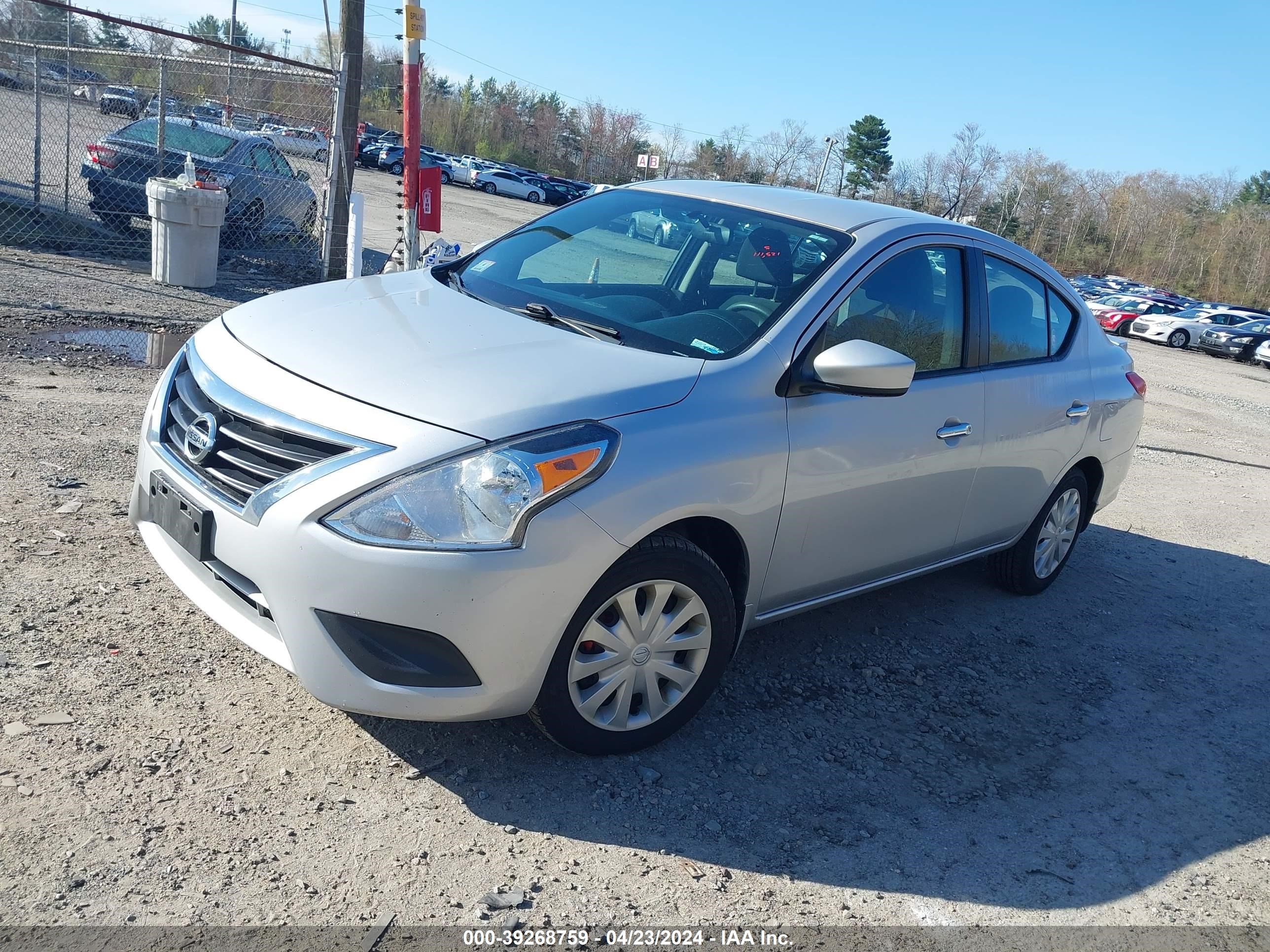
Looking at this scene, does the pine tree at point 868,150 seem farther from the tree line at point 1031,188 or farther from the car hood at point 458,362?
the car hood at point 458,362

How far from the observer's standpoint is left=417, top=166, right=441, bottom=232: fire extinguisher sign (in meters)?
8.37

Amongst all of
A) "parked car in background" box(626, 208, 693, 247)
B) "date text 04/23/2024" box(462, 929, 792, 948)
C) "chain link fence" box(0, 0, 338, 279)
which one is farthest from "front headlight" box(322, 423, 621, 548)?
"chain link fence" box(0, 0, 338, 279)

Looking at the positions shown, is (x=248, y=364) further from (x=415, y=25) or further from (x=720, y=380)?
(x=415, y=25)

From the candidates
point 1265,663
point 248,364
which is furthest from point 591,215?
point 1265,663

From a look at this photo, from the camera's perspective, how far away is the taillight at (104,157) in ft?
42.4

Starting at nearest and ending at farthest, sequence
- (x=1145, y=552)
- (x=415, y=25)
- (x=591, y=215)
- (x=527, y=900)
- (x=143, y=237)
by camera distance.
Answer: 1. (x=527, y=900)
2. (x=591, y=215)
3. (x=1145, y=552)
4. (x=415, y=25)
5. (x=143, y=237)

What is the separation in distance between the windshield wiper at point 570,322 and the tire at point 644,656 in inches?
30.5

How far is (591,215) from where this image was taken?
15.1ft

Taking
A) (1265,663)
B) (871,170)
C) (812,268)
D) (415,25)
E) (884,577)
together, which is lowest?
(1265,663)

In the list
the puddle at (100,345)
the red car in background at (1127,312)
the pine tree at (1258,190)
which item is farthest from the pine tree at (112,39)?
the pine tree at (1258,190)

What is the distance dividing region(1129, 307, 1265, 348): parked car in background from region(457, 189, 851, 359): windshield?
105 feet

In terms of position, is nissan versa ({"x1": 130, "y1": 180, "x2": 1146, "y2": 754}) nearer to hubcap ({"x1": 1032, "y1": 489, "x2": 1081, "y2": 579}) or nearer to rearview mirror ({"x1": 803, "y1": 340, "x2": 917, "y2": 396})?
rearview mirror ({"x1": 803, "y1": 340, "x2": 917, "y2": 396})

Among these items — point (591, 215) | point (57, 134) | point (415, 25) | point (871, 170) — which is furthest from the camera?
point (871, 170)

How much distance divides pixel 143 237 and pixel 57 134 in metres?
4.21
